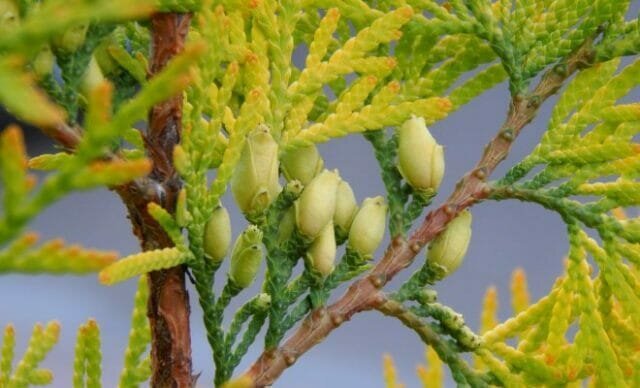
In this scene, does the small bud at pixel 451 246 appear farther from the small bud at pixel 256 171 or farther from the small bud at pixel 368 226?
the small bud at pixel 256 171

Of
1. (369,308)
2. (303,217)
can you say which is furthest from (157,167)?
(369,308)

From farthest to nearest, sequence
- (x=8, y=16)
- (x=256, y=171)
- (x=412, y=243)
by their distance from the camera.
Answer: (x=412, y=243) → (x=256, y=171) → (x=8, y=16)

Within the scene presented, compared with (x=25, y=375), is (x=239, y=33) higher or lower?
higher

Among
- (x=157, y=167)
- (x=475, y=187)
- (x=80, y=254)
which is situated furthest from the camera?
(x=475, y=187)

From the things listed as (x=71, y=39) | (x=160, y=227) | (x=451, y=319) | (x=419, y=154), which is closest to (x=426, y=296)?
(x=451, y=319)

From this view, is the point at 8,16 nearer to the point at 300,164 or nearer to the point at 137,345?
the point at 300,164

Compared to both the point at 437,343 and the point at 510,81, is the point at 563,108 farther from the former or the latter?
the point at 437,343
